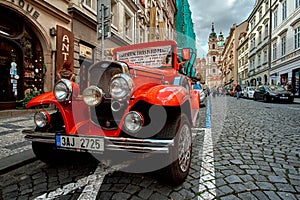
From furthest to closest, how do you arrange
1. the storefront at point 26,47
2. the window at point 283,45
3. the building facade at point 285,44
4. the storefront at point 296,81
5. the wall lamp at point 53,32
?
the window at point 283,45 < the building facade at point 285,44 < the storefront at point 296,81 < the wall lamp at point 53,32 < the storefront at point 26,47

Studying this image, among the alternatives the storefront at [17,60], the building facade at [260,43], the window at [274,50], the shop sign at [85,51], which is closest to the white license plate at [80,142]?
the storefront at [17,60]

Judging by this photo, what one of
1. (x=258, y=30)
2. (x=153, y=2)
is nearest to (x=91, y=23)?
(x=153, y=2)

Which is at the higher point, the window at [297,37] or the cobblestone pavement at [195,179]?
the window at [297,37]

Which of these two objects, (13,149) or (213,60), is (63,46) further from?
(213,60)

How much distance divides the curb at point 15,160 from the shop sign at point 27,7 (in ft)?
19.7

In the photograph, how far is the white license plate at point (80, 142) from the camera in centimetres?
192

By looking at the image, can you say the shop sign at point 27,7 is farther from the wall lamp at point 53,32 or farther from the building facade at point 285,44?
the building facade at point 285,44

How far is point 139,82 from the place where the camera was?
2670 millimetres

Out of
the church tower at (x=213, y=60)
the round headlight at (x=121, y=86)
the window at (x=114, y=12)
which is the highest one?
the church tower at (x=213, y=60)

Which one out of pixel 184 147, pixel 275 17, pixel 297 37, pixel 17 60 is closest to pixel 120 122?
pixel 184 147

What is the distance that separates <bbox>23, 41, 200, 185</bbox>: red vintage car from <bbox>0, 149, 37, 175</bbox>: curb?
0.42 meters

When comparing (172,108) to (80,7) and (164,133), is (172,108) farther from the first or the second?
(80,7)

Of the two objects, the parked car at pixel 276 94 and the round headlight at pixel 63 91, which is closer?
the round headlight at pixel 63 91

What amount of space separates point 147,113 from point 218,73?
109m
